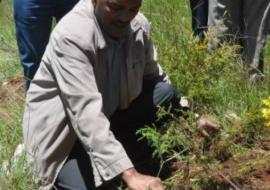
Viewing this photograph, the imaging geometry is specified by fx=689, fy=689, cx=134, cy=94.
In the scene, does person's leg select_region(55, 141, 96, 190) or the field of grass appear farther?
person's leg select_region(55, 141, 96, 190)

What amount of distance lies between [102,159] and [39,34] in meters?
1.44

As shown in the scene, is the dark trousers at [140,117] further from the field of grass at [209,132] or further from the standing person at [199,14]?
the standing person at [199,14]

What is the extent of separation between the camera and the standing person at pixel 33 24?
151 inches

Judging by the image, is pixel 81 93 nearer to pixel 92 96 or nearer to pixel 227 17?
pixel 92 96

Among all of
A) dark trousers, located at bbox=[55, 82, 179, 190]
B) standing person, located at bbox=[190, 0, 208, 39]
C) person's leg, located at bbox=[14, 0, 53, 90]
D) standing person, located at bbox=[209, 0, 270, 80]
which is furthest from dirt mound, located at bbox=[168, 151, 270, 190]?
standing person, located at bbox=[190, 0, 208, 39]

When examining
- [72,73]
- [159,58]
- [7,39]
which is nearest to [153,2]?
[7,39]

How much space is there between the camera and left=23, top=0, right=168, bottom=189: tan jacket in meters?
2.71

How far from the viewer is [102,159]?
2.69 metres

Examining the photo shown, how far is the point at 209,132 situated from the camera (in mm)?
2975

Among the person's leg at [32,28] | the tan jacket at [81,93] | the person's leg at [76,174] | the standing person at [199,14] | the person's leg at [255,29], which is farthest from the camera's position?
the standing person at [199,14]

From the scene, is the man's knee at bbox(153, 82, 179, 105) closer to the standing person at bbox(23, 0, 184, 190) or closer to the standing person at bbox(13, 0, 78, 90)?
the standing person at bbox(23, 0, 184, 190)

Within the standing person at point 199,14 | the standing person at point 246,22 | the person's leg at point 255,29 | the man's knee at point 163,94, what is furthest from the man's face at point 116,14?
the standing person at point 199,14

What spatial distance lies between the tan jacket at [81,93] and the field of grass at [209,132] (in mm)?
162

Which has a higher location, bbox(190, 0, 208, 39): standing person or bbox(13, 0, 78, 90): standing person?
bbox(13, 0, 78, 90): standing person
